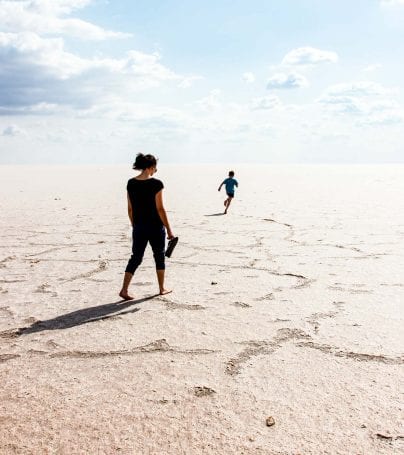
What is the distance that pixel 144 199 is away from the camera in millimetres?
4789

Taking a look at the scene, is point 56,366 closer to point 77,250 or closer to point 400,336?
point 400,336

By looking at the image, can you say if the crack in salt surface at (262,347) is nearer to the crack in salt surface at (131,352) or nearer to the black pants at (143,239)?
the crack in salt surface at (131,352)

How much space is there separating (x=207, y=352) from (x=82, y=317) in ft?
4.57

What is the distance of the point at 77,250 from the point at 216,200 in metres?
9.45

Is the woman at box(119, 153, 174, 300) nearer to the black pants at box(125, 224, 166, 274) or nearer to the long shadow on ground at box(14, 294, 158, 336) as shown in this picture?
the black pants at box(125, 224, 166, 274)

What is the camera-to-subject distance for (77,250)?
302 inches

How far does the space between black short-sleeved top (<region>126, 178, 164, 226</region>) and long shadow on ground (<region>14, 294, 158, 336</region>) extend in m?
0.82

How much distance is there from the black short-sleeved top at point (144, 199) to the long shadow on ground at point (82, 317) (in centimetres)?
82

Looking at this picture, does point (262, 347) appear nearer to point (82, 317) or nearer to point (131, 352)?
point (131, 352)

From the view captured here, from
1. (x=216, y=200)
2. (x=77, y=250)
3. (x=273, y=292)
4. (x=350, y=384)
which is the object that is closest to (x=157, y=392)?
(x=350, y=384)

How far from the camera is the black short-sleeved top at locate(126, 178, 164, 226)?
476cm

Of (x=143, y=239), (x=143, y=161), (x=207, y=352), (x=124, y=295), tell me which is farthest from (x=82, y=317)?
(x=143, y=161)

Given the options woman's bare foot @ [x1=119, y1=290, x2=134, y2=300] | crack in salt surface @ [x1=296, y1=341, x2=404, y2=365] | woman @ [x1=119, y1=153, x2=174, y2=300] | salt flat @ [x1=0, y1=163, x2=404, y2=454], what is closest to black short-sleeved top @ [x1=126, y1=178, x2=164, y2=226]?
woman @ [x1=119, y1=153, x2=174, y2=300]

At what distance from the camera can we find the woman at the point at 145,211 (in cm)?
472
